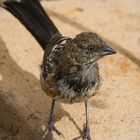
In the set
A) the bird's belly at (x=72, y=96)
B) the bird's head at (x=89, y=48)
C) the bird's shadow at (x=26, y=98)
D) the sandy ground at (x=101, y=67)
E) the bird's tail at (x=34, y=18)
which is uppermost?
the bird's head at (x=89, y=48)

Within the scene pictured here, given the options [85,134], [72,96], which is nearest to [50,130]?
[85,134]

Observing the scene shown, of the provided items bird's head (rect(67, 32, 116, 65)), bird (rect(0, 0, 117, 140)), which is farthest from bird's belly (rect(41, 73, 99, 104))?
bird's head (rect(67, 32, 116, 65))

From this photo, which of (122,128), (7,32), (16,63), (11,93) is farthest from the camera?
(7,32)

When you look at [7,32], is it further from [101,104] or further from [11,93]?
[101,104]

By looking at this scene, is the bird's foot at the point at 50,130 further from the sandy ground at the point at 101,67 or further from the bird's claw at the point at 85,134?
the bird's claw at the point at 85,134

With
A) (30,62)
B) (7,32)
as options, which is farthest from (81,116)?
(7,32)

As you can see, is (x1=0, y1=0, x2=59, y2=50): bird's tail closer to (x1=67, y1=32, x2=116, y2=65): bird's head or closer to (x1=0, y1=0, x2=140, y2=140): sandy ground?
(x1=0, y1=0, x2=140, y2=140): sandy ground

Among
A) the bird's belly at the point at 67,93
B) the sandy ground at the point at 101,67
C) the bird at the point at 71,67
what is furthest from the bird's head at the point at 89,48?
the sandy ground at the point at 101,67

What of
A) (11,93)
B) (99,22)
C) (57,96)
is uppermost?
(57,96)

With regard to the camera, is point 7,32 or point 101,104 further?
point 7,32
